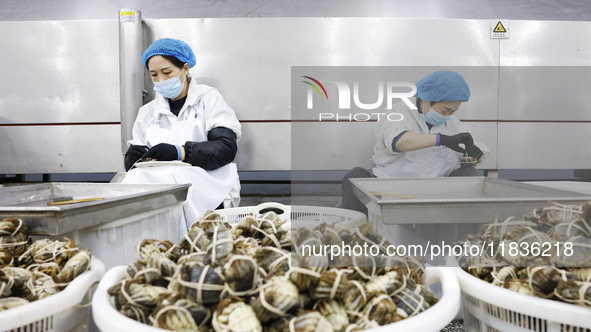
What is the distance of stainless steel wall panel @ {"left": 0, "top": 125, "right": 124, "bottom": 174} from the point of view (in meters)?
2.59

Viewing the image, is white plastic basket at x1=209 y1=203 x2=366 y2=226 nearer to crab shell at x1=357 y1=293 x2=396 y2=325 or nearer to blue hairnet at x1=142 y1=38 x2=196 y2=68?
crab shell at x1=357 y1=293 x2=396 y2=325

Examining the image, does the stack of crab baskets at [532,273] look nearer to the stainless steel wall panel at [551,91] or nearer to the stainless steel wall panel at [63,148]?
the stainless steel wall panel at [551,91]

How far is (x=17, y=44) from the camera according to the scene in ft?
→ 8.43

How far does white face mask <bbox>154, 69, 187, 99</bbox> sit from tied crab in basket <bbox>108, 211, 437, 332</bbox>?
156 cm

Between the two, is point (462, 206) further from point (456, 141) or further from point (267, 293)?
point (267, 293)

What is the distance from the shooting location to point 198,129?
200cm

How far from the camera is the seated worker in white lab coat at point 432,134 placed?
71 cm

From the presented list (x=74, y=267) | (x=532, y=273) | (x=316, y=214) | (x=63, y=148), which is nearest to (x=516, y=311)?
(x=532, y=273)

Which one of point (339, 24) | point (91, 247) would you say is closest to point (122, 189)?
point (91, 247)

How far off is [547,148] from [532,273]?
0.92 ft

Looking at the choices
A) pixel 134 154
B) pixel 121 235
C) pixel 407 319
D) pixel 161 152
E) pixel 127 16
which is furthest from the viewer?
pixel 127 16

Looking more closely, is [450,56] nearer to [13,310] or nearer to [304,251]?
[304,251]

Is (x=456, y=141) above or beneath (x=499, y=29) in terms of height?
beneath

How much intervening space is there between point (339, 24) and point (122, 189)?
190 cm
